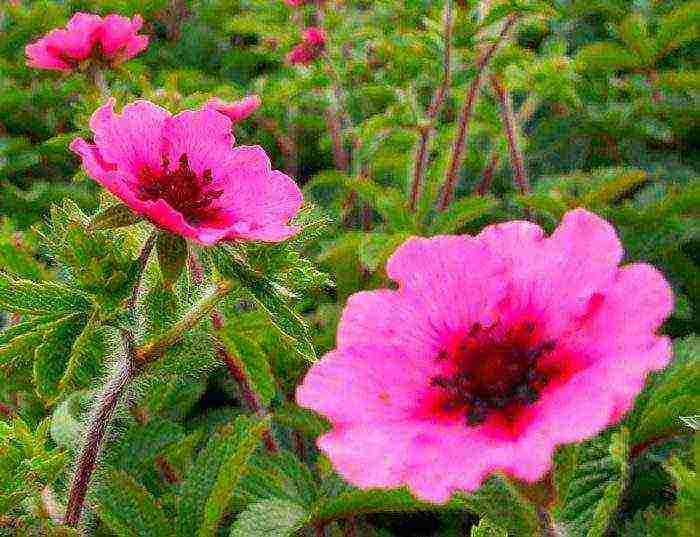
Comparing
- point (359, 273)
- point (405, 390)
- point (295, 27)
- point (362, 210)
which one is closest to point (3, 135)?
point (295, 27)

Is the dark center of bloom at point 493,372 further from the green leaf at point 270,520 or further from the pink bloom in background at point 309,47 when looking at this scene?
the pink bloom in background at point 309,47

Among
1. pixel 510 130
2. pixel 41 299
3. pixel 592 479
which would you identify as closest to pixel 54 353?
pixel 41 299

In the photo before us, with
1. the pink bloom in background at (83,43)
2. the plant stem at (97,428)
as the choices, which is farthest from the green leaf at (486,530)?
the pink bloom in background at (83,43)

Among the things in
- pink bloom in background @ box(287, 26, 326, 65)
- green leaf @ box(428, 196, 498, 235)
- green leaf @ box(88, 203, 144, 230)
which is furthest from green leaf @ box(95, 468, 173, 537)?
pink bloom in background @ box(287, 26, 326, 65)

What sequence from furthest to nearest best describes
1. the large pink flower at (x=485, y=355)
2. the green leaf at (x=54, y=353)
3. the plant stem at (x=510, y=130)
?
the plant stem at (x=510, y=130) < the green leaf at (x=54, y=353) < the large pink flower at (x=485, y=355)

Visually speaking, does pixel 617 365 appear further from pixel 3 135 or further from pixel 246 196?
pixel 3 135

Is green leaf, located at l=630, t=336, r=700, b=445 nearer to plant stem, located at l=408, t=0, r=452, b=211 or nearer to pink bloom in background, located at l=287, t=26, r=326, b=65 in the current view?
plant stem, located at l=408, t=0, r=452, b=211

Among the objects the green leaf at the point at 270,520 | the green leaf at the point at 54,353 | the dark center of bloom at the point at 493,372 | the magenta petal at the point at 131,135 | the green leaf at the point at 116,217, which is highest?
the magenta petal at the point at 131,135
